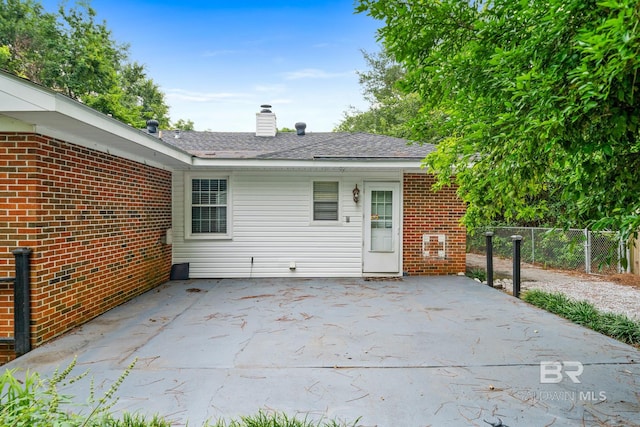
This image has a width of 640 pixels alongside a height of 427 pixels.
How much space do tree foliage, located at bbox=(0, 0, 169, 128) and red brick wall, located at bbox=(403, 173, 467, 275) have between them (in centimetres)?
1588

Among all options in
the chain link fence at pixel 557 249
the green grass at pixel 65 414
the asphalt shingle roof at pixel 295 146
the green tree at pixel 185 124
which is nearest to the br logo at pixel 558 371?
the green grass at pixel 65 414

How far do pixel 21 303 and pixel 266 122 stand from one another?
7.92 meters

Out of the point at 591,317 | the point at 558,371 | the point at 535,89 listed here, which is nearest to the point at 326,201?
the point at 591,317

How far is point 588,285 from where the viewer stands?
24.0 ft

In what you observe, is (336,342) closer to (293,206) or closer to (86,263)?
(86,263)

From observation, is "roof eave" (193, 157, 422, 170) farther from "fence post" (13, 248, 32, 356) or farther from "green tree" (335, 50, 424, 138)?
"green tree" (335, 50, 424, 138)

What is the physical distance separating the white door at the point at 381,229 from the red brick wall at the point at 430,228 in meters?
0.24

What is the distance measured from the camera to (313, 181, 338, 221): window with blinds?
25.5ft

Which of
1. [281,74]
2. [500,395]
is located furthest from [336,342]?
[281,74]

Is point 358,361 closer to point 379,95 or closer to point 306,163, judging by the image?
point 306,163

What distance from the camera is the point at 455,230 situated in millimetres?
7906

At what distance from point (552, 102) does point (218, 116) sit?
26899 mm

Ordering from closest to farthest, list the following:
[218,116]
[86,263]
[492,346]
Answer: [492,346]
[86,263]
[218,116]

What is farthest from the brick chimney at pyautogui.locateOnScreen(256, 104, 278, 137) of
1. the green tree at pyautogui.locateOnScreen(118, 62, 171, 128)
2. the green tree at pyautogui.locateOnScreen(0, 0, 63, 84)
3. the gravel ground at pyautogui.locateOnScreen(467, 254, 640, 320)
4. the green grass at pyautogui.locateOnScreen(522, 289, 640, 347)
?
the green tree at pyautogui.locateOnScreen(118, 62, 171, 128)
